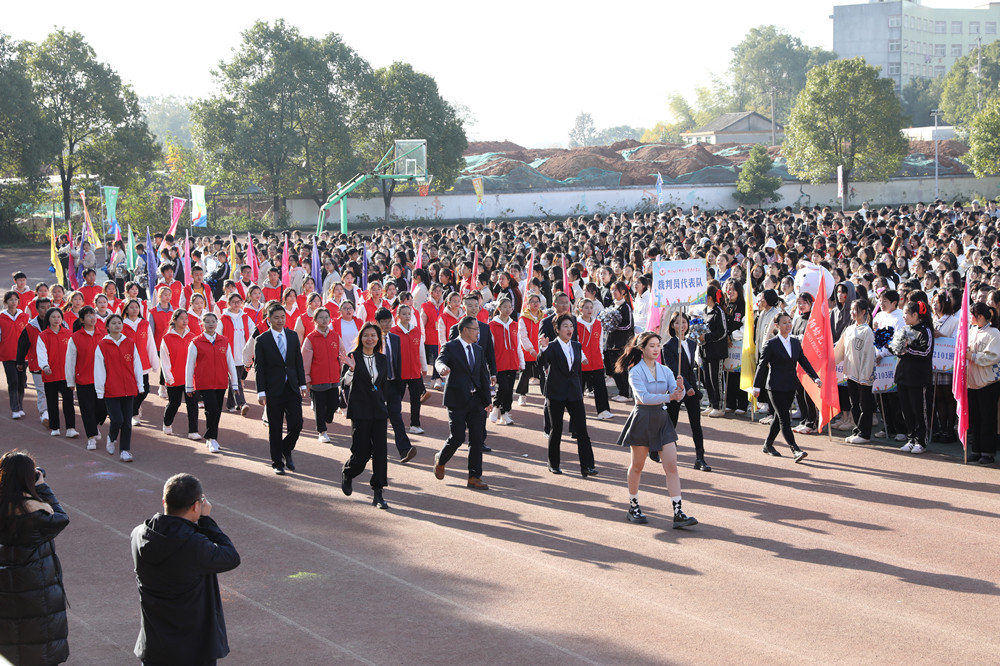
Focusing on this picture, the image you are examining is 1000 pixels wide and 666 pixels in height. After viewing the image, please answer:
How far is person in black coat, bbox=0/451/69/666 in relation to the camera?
5066 millimetres

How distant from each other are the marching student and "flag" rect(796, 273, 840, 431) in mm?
3683

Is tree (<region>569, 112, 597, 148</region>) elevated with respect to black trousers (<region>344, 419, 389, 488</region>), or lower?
elevated

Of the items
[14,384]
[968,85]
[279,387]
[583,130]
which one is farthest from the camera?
[583,130]

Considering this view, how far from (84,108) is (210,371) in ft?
142

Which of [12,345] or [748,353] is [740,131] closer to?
[748,353]

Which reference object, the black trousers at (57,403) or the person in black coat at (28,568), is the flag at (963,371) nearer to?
the person in black coat at (28,568)

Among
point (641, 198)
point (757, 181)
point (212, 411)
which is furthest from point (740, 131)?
point (212, 411)

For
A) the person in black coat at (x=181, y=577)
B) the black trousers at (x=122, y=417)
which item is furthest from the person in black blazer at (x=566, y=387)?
the person in black coat at (x=181, y=577)

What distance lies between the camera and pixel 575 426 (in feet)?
33.6

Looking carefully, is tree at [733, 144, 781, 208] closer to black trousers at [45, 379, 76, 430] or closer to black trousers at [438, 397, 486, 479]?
black trousers at [45, 379, 76, 430]

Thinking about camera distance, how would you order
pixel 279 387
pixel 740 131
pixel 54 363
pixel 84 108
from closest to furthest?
pixel 279 387 → pixel 54 363 → pixel 84 108 → pixel 740 131

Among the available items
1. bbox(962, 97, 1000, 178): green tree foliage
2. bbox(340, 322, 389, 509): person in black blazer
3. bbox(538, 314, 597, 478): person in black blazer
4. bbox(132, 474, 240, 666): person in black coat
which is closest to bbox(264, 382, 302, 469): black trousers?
bbox(340, 322, 389, 509): person in black blazer

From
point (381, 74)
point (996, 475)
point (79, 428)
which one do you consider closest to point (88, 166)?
point (381, 74)

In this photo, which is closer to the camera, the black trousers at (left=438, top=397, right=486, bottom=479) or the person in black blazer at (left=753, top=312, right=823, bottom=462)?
the black trousers at (left=438, top=397, right=486, bottom=479)
